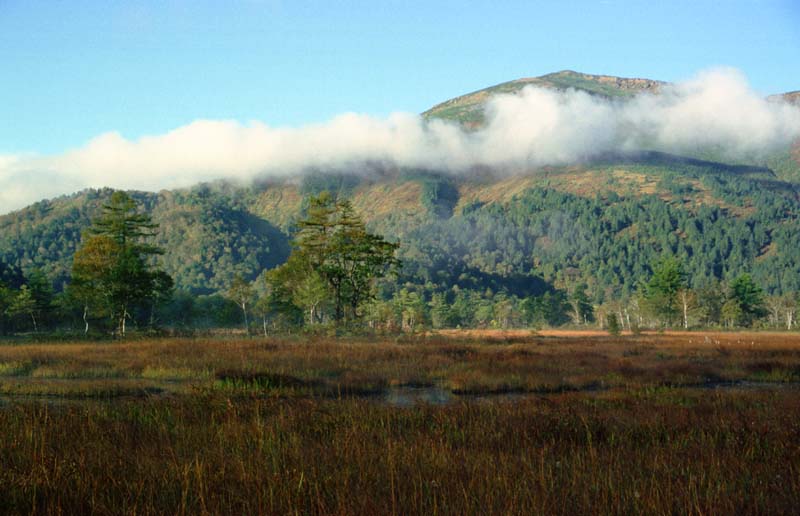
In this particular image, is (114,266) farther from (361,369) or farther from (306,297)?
(361,369)

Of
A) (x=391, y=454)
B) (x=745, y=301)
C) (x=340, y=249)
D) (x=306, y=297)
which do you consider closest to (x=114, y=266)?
(x=340, y=249)

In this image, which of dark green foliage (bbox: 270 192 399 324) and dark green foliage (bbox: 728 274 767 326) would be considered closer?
dark green foliage (bbox: 270 192 399 324)

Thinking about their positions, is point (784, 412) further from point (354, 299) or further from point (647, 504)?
point (354, 299)

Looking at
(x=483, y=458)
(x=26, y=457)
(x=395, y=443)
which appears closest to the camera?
(x=26, y=457)

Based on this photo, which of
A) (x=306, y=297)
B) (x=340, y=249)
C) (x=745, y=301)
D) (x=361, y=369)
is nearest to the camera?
(x=361, y=369)

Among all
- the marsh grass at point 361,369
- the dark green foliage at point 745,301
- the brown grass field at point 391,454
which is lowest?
the dark green foliage at point 745,301

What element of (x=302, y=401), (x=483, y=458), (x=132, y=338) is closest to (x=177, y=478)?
(x=483, y=458)

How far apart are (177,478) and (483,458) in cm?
329

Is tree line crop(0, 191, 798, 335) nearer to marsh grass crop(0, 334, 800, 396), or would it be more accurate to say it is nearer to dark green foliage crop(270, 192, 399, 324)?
dark green foliage crop(270, 192, 399, 324)

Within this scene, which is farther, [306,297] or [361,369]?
[306,297]

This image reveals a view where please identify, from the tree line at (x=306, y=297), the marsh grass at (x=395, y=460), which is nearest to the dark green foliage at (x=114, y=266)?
the tree line at (x=306, y=297)

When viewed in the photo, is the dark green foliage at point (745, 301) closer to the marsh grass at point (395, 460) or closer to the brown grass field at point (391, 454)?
the brown grass field at point (391, 454)

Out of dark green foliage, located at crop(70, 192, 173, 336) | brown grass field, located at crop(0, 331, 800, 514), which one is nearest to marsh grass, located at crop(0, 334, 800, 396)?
brown grass field, located at crop(0, 331, 800, 514)

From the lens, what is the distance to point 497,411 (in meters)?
10.1
